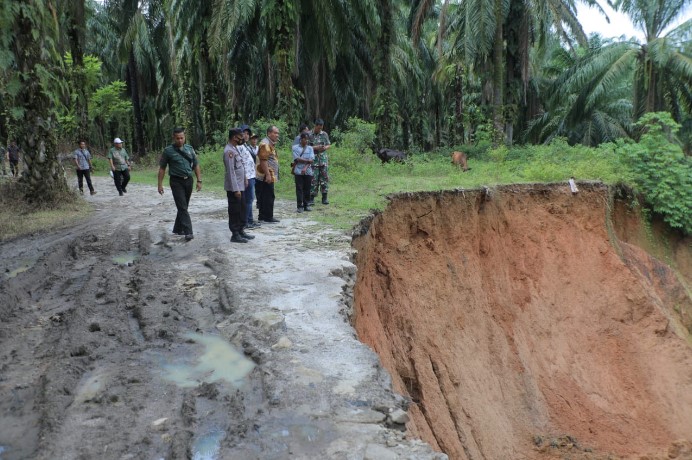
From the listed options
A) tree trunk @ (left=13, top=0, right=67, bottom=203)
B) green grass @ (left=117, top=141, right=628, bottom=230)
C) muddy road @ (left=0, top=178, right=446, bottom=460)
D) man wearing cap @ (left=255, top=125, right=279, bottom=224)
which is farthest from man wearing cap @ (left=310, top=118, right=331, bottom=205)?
tree trunk @ (left=13, top=0, right=67, bottom=203)

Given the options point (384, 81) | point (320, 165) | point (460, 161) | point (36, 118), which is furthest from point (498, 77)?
point (36, 118)

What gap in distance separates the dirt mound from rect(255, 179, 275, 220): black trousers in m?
1.78

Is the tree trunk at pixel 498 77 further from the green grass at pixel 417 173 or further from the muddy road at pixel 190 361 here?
the muddy road at pixel 190 361

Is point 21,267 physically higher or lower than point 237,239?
lower

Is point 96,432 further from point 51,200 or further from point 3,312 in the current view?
point 51,200

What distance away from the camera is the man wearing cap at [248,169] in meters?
8.20

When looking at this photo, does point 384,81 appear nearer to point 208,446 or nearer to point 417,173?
point 417,173

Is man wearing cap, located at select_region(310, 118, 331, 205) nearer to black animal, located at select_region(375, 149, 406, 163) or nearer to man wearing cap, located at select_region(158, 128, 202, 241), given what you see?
man wearing cap, located at select_region(158, 128, 202, 241)

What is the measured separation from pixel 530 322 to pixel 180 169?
7820 mm

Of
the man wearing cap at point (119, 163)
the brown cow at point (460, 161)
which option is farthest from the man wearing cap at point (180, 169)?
the brown cow at point (460, 161)

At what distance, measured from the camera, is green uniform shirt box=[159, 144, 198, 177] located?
786 centimetres

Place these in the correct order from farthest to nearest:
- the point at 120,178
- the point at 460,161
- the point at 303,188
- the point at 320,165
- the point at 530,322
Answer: the point at 460,161 → the point at 120,178 → the point at 530,322 → the point at 320,165 → the point at 303,188

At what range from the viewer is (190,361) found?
161 inches

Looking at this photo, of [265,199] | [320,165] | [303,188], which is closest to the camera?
[265,199]
